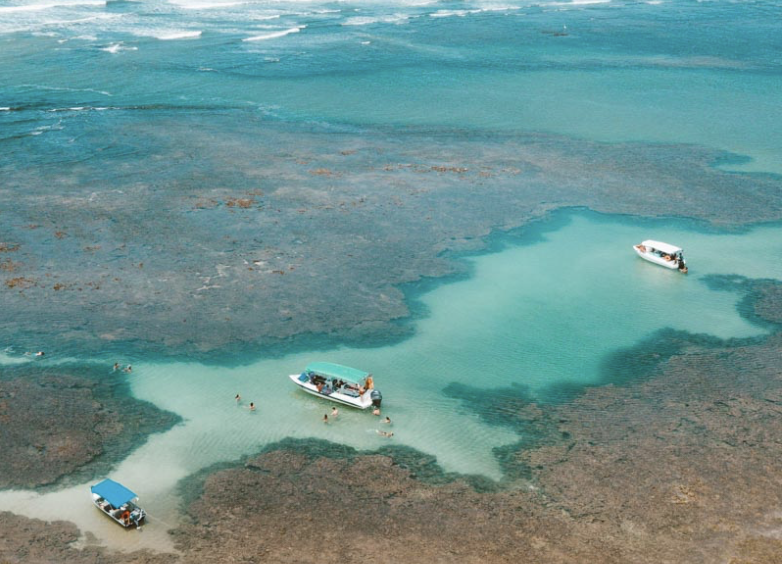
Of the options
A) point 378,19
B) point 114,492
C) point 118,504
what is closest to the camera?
point 118,504

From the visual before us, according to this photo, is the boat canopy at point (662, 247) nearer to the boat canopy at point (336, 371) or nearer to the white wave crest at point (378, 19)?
the boat canopy at point (336, 371)

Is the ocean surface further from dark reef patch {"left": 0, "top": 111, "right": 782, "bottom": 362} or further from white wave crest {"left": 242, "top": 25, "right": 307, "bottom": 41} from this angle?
dark reef patch {"left": 0, "top": 111, "right": 782, "bottom": 362}

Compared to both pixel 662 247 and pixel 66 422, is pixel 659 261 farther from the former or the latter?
pixel 66 422

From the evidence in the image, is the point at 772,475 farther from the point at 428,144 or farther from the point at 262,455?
the point at 428,144

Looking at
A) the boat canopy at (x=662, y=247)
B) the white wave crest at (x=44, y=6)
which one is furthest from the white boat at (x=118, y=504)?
the white wave crest at (x=44, y=6)

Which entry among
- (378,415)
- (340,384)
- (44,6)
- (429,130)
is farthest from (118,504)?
(44,6)

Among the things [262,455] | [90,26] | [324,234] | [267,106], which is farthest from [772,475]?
[90,26]
